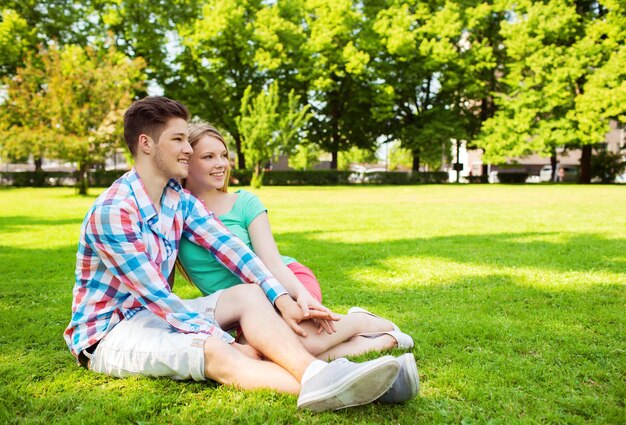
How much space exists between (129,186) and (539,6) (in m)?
35.4

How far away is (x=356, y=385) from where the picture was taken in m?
2.37

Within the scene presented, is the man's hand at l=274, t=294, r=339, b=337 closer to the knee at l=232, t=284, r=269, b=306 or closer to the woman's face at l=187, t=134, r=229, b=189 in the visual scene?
the knee at l=232, t=284, r=269, b=306

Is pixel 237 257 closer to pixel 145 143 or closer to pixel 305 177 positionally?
pixel 145 143

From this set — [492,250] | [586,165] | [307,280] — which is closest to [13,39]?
[492,250]

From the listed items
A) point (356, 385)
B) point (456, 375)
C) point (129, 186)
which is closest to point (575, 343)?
point (456, 375)

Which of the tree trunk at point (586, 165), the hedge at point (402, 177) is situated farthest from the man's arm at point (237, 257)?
the tree trunk at point (586, 165)

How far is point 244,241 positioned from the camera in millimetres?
3457

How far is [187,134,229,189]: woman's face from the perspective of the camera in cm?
341

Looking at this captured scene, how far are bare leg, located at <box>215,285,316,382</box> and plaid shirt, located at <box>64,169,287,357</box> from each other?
0.11m

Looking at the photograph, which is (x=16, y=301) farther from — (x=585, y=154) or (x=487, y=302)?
(x=585, y=154)

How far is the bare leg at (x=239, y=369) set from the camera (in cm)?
266

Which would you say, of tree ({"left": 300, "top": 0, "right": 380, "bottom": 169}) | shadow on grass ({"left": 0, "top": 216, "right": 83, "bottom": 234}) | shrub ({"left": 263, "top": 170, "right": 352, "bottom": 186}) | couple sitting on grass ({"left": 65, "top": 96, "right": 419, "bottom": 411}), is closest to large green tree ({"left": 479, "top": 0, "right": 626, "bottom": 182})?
tree ({"left": 300, "top": 0, "right": 380, "bottom": 169})

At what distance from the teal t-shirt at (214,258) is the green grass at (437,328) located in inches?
29.3

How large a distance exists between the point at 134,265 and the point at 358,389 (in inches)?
53.1
